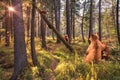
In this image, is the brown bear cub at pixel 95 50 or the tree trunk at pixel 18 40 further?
the tree trunk at pixel 18 40

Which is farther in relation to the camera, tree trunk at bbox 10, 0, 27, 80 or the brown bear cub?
tree trunk at bbox 10, 0, 27, 80

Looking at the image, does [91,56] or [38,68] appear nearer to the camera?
[91,56]

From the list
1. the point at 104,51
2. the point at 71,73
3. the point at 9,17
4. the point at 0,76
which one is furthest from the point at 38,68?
the point at 9,17

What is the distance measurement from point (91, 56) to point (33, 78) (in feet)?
9.14

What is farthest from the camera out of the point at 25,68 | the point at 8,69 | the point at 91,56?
the point at 8,69

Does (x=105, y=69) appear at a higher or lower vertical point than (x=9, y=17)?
lower

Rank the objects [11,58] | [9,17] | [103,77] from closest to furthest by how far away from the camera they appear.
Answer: [103,77]
[11,58]
[9,17]

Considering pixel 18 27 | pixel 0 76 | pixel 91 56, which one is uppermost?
pixel 18 27

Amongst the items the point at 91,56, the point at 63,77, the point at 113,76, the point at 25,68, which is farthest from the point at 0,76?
the point at 113,76

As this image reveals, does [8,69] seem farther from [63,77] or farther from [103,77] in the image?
[103,77]

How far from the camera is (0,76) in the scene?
1099 cm

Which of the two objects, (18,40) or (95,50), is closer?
(95,50)

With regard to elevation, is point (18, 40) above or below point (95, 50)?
above

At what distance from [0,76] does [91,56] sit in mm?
4431
